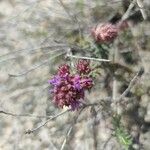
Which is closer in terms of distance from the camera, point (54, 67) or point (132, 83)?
point (132, 83)

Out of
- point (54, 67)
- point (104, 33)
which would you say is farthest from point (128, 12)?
point (54, 67)

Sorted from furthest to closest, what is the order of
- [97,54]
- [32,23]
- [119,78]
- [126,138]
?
[32,23]
[119,78]
[97,54]
[126,138]

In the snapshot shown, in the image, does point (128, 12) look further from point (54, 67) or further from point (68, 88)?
point (68, 88)

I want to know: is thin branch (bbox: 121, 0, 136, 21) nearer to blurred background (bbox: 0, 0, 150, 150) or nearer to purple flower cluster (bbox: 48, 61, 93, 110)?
blurred background (bbox: 0, 0, 150, 150)

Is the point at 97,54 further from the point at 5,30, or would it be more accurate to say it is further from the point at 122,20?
the point at 5,30

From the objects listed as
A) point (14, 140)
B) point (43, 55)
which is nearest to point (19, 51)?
point (43, 55)

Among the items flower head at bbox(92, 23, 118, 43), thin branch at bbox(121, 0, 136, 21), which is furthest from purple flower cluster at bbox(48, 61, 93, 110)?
thin branch at bbox(121, 0, 136, 21)
